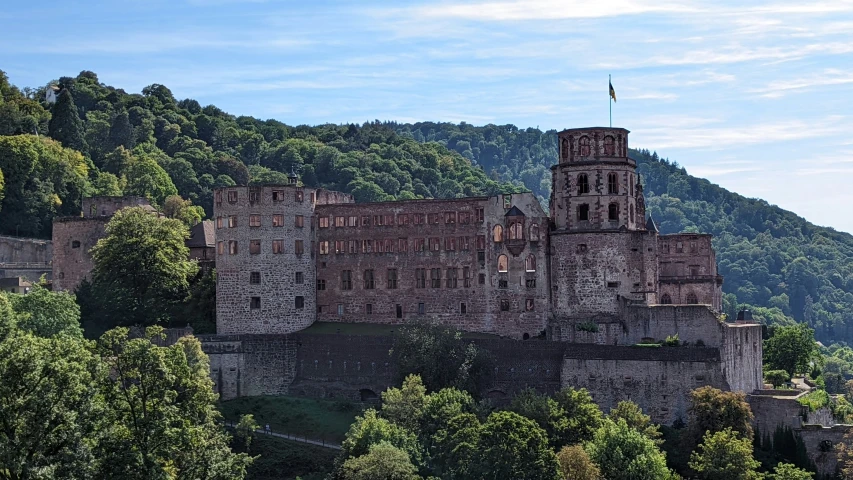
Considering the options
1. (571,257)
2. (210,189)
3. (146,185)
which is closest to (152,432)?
(571,257)

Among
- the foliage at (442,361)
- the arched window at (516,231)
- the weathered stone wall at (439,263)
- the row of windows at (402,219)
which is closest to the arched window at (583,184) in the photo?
the weathered stone wall at (439,263)

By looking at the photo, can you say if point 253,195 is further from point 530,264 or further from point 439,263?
point 530,264

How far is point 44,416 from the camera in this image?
55.1 meters

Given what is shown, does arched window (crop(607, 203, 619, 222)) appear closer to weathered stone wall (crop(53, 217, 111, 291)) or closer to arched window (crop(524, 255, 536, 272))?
arched window (crop(524, 255, 536, 272))

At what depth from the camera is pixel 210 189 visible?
15212 cm

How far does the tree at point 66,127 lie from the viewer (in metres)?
147

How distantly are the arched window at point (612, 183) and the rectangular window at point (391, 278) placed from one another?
1619cm

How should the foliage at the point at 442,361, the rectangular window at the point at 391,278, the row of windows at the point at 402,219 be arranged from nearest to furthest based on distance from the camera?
the foliage at the point at 442,361 → the row of windows at the point at 402,219 → the rectangular window at the point at 391,278

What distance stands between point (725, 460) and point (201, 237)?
157 ft

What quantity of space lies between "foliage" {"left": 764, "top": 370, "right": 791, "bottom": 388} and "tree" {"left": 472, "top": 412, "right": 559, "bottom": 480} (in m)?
28.2

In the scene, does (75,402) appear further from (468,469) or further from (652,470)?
(652,470)

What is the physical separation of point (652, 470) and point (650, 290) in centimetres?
1942

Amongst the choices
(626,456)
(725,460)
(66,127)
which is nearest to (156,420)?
(626,456)

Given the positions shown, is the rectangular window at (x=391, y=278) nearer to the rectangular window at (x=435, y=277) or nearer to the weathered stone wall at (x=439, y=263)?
the weathered stone wall at (x=439, y=263)
